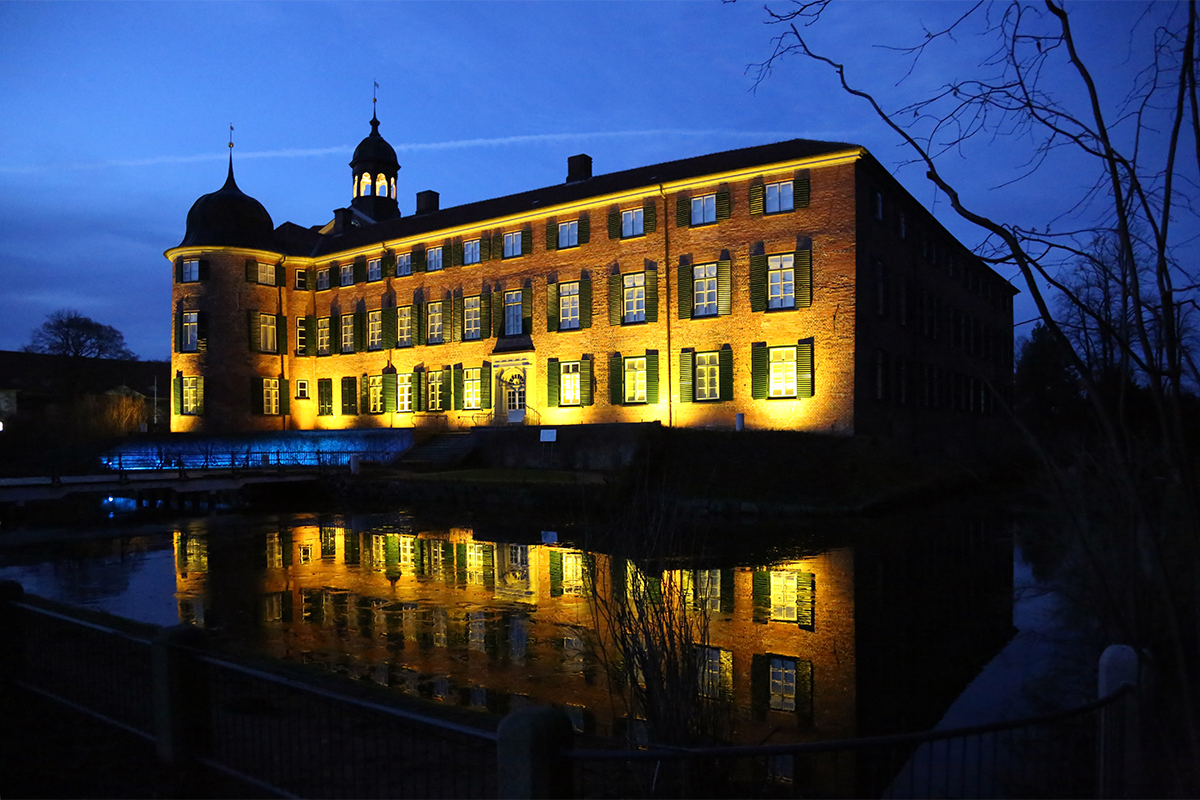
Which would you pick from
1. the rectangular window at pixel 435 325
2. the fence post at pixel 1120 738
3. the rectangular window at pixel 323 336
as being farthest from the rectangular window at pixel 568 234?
the fence post at pixel 1120 738

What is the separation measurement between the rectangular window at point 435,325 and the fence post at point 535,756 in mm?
34317

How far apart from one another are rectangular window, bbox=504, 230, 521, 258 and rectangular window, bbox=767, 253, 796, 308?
11.0 meters

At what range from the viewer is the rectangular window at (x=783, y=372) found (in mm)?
27359

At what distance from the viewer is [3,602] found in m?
6.71

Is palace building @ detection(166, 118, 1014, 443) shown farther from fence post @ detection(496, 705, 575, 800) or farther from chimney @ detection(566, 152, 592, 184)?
fence post @ detection(496, 705, 575, 800)

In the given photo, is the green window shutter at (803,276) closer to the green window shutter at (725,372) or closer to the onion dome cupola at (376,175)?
the green window shutter at (725,372)

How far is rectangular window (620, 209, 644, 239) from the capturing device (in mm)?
30953

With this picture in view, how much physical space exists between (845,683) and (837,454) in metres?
17.0

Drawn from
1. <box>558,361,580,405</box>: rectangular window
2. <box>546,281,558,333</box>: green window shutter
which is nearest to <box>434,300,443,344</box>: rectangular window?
<box>546,281,558,333</box>: green window shutter

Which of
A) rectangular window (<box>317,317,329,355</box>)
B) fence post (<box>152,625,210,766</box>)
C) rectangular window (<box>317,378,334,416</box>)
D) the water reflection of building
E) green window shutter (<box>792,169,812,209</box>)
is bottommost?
the water reflection of building

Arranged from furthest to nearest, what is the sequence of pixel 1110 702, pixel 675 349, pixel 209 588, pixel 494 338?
pixel 494 338, pixel 675 349, pixel 209 588, pixel 1110 702

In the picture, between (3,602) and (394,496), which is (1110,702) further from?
(394,496)

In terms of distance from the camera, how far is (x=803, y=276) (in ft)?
89.3

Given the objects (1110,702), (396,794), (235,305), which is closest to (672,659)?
(396,794)
